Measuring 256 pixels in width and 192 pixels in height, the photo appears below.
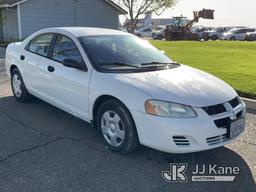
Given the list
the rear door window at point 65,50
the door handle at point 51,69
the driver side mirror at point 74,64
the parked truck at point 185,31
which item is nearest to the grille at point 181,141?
the driver side mirror at point 74,64

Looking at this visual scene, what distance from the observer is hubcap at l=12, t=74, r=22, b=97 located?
6.17 metres

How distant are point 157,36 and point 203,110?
40.8 m

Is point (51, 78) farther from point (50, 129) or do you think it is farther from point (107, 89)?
point (107, 89)

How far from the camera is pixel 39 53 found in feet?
18.1

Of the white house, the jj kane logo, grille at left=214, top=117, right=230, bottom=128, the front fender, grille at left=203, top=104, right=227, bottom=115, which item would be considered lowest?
the jj kane logo

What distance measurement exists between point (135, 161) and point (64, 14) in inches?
919

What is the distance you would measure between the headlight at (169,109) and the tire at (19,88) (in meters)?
3.20

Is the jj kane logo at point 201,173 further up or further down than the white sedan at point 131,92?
further down

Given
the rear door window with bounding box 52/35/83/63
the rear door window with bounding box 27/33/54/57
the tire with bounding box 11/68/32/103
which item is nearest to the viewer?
the rear door window with bounding box 52/35/83/63

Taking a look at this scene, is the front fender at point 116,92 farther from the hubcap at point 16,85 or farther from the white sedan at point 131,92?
the hubcap at point 16,85

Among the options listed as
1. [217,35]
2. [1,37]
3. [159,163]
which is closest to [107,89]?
[159,163]

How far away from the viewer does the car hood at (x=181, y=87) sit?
3.65 m

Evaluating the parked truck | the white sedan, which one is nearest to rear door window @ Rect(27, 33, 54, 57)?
the white sedan

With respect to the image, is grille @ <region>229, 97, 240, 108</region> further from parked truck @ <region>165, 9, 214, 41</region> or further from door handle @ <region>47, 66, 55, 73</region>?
parked truck @ <region>165, 9, 214, 41</region>
